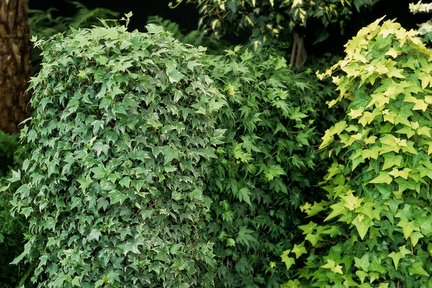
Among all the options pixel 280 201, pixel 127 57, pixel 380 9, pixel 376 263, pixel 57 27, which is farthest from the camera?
pixel 57 27

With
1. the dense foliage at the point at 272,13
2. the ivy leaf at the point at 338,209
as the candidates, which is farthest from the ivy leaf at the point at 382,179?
the dense foliage at the point at 272,13

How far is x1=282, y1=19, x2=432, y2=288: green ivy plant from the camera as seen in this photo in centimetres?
440

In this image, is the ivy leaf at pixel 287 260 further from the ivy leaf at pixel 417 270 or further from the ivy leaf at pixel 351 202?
the ivy leaf at pixel 417 270

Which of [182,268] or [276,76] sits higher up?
[276,76]

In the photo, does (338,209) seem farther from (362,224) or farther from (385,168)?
(385,168)

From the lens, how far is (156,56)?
4059 millimetres

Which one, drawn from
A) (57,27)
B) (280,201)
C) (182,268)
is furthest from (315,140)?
(57,27)

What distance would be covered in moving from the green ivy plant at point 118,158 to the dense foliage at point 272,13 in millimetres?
1585

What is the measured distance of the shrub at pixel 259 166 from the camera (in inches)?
181

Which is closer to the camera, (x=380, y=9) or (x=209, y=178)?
(x=209, y=178)

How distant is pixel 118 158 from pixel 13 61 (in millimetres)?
2890

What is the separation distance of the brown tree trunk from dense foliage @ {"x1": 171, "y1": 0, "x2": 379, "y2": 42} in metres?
1.64

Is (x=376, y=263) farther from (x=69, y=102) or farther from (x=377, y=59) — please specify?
(x=69, y=102)

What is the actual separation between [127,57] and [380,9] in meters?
3.42
